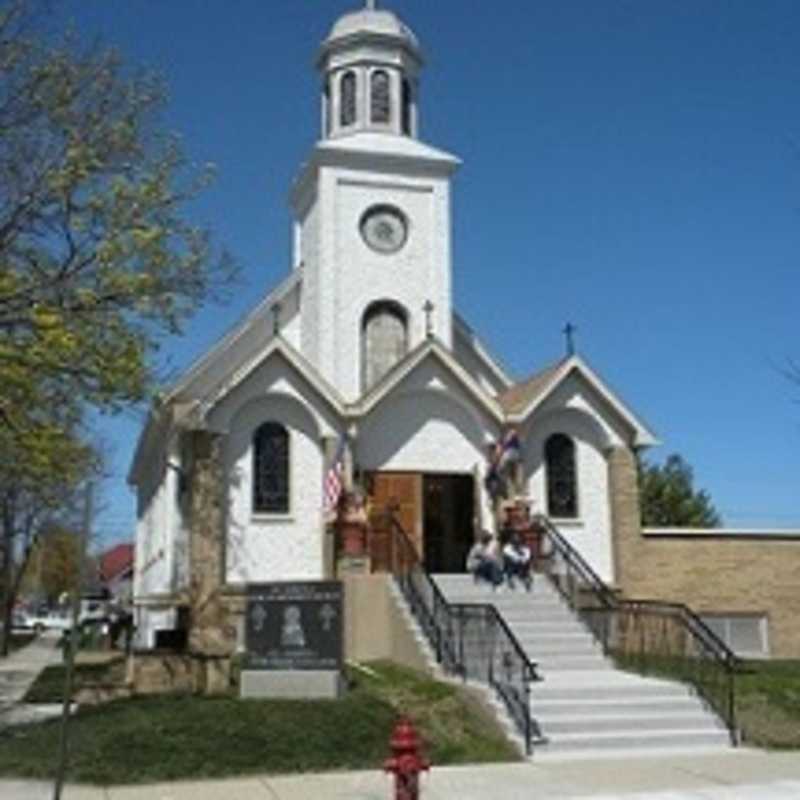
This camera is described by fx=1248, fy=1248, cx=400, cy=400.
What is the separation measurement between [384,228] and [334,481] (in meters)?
7.24

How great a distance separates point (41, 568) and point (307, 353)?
196 ft

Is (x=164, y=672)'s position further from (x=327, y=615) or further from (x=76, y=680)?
(x=327, y=615)

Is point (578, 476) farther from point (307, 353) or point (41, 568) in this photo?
point (41, 568)

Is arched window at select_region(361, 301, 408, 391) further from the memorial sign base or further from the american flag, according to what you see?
the memorial sign base

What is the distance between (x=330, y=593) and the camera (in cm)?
1853

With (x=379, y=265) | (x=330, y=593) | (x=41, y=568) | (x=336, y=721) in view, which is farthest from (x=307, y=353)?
(x=41, y=568)

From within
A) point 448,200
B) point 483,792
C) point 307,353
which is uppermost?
point 448,200

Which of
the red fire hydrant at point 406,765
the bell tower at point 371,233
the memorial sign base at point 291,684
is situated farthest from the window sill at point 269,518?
the red fire hydrant at point 406,765

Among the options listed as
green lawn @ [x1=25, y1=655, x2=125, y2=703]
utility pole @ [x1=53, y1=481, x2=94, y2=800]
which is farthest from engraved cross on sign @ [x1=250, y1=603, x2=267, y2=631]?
utility pole @ [x1=53, y1=481, x2=94, y2=800]

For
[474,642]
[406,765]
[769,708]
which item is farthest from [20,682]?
[406,765]

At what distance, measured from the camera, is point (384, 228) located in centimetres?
2945

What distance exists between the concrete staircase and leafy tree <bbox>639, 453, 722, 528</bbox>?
100ft

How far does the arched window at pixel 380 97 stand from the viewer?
31.1 metres

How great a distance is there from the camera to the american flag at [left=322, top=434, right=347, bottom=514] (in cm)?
2498
